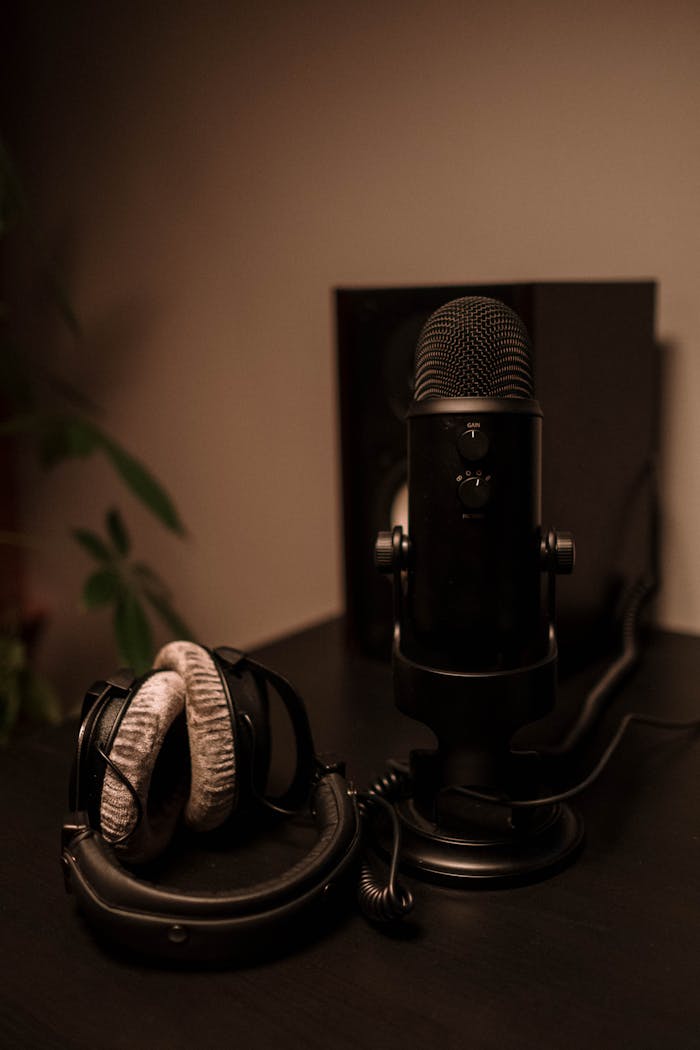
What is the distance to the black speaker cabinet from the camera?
2.72 ft

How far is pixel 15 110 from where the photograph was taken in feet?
5.72

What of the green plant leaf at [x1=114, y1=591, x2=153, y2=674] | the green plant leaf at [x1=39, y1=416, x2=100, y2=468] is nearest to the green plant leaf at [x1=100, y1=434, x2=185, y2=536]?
the green plant leaf at [x1=39, y1=416, x2=100, y2=468]

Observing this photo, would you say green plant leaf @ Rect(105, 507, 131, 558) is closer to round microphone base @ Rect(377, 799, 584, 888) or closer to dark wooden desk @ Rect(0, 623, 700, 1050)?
dark wooden desk @ Rect(0, 623, 700, 1050)

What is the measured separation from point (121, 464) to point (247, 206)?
0.43 meters

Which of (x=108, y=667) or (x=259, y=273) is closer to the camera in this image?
(x=259, y=273)

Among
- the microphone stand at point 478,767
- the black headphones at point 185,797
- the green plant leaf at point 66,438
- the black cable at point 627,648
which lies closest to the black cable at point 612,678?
the black cable at point 627,648

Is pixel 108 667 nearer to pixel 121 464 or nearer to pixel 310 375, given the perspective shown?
pixel 121 464

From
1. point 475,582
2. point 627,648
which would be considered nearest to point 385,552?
point 475,582

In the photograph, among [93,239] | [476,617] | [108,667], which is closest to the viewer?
[476,617]

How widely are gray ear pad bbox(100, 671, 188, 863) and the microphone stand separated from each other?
0.48 ft

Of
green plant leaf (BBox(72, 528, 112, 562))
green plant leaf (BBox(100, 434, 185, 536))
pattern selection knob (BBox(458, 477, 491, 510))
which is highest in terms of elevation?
pattern selection knob (BBox(458, 477, 491, 510))

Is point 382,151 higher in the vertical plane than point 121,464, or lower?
higher

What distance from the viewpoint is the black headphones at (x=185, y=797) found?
47 centimetres

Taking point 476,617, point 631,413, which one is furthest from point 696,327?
point 476,617
